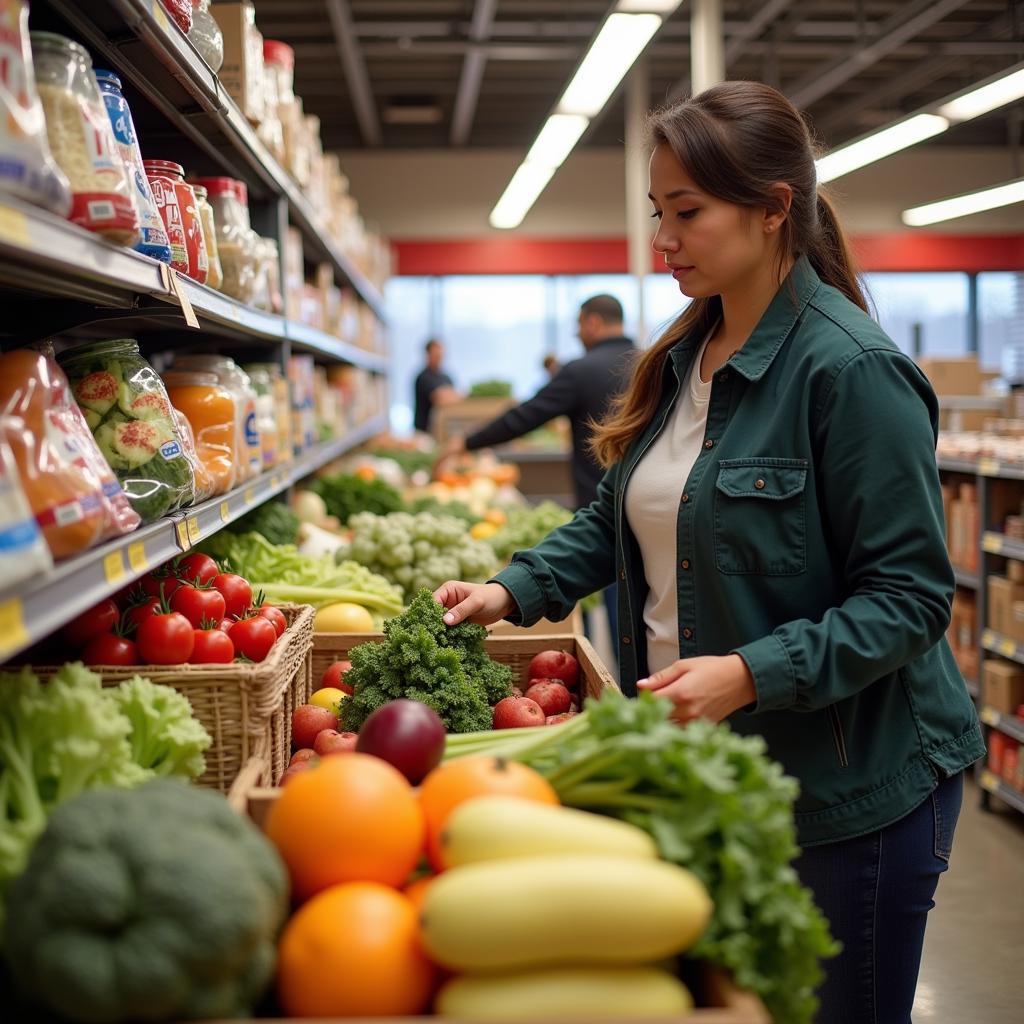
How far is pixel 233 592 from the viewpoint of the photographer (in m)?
2.10

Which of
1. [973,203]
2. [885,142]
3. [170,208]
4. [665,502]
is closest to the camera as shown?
[665,502]

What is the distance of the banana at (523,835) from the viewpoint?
3.65 ft

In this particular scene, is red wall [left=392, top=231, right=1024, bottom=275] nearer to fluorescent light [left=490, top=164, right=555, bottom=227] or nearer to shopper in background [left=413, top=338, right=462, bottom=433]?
shopper in background [left=413, top=338, right=462, bottom=433]

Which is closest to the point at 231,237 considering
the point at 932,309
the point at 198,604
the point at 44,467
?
the point at 198,604

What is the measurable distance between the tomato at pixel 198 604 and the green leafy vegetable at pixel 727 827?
3.05 feet

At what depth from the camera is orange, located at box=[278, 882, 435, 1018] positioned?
105 cm

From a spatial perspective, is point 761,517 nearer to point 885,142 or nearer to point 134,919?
point 134,919

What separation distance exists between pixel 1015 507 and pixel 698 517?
3646mm

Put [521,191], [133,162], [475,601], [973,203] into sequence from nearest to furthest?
1. [133,162]
2. [475,601]
3. [521,191]
4. [973,203]

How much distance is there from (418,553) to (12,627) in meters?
2.46

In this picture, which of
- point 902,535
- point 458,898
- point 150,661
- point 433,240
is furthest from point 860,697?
point 433,240

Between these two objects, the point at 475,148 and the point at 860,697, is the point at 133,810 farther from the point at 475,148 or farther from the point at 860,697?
the point at 475,148

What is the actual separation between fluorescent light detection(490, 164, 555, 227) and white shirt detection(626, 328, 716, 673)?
6.25 metres

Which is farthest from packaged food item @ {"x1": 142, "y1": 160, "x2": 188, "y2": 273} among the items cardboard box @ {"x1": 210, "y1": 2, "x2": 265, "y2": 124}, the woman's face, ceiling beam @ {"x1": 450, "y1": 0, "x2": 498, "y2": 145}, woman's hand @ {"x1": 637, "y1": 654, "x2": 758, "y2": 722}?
ceiling beam @ {"x1": 450, "y1": 0, "x2": 498, "y2": 145}
